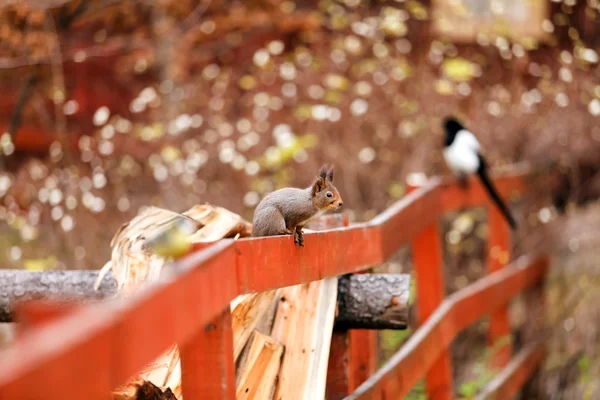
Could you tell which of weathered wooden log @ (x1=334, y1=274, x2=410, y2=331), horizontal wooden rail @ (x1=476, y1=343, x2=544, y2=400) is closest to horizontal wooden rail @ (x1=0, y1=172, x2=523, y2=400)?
weathered wooden log @ (x1=334, y1=274, x2=410, y2=331)

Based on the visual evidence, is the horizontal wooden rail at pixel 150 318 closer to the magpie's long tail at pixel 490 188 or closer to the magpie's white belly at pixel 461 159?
the magpie's long tail at pixel 490 188

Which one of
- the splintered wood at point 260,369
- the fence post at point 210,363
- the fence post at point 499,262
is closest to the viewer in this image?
the fence post at point 210,363

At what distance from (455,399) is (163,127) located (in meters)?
3.62

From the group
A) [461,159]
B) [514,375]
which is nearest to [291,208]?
[514,375]

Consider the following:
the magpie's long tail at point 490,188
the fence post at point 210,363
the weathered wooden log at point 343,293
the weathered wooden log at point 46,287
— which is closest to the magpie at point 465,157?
the magpie's long tail at point 490,188

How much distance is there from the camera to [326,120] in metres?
7.55

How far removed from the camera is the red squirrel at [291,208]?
2.92m

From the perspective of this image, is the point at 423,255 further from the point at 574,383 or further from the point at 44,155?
the point at 44,155

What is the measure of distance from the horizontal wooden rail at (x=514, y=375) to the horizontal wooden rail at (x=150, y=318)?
7.25 ft

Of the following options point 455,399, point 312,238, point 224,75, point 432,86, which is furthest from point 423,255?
point 224,75

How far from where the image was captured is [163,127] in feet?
26.3

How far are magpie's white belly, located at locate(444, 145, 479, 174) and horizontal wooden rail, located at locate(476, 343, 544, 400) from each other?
122 cm

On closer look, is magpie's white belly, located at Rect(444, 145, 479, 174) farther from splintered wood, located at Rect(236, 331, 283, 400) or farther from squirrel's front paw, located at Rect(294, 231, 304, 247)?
squirrel's front paw, located at Rect(294, 231, 304, 247)

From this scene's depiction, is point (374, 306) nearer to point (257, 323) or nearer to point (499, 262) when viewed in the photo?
point (257, 323)
